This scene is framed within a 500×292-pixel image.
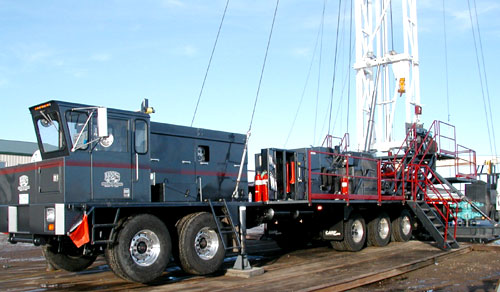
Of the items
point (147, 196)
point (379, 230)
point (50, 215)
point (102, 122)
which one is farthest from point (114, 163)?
point (379, 230)

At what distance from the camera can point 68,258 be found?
10609 mm

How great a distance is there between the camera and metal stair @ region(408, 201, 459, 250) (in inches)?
581

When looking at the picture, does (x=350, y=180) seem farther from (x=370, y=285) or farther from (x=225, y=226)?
(x=370, y=285)

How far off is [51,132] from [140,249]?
271 centimetres

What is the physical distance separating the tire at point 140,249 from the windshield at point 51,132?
74.5 inches

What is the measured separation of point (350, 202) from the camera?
45.8 ft

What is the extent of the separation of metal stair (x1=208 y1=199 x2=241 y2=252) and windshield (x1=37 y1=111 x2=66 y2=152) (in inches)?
127

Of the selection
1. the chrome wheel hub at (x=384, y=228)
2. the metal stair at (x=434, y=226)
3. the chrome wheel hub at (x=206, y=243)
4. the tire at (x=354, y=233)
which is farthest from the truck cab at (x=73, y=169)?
the metal stair at (x=434, y=226)

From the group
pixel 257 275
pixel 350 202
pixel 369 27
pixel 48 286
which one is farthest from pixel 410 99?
pixel 48 286

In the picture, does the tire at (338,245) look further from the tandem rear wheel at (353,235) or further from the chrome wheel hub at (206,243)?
the chrome wheel hub at (206,243)

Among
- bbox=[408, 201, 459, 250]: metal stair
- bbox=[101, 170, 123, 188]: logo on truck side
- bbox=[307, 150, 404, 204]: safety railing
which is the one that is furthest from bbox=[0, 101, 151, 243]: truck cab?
bbox=[408, 201, 459, 250]: metal stair

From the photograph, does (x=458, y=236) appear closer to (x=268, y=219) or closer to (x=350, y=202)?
(x=350, y=202)

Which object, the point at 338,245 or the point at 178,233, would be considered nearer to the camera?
the point at 178,233

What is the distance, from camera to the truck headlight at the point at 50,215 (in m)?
8.72
